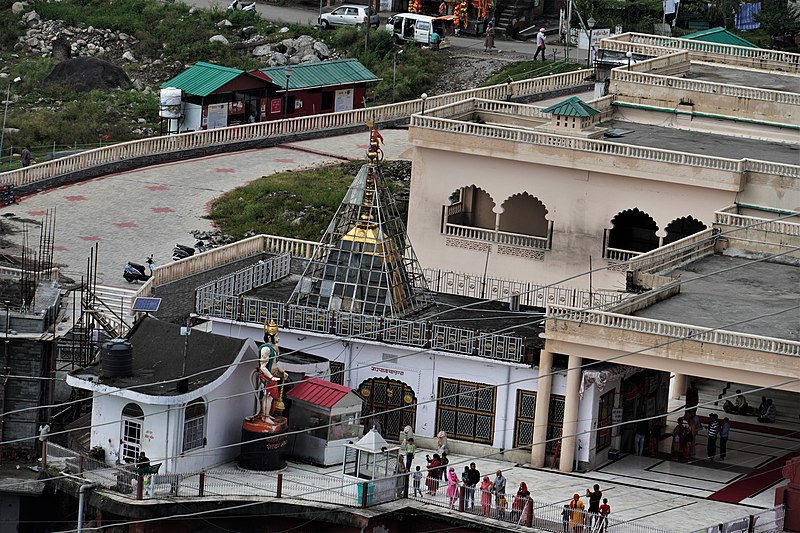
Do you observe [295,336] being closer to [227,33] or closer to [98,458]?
[98,458]

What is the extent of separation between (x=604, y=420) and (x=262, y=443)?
933 cm

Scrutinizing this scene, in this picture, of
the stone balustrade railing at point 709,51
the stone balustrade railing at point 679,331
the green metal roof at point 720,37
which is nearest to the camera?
the stone balustrade railing at point 679,331

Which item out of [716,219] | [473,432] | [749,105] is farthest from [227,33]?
[473,432]

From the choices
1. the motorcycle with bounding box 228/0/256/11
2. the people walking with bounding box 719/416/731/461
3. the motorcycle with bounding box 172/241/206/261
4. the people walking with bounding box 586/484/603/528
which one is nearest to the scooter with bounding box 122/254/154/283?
the motorcycle with bounding box 172/241/206/261

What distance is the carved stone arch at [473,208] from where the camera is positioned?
8175 centimetres

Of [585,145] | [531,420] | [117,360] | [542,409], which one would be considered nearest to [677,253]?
[585,145]

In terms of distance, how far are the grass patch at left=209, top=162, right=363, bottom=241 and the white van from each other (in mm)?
28258

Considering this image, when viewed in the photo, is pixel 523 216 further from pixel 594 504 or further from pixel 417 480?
pixel 594 504

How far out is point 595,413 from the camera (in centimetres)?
6288

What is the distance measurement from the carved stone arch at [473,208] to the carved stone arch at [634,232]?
15.0 feet

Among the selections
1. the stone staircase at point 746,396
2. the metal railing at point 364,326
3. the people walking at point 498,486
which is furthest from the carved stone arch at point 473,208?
the people walking at point 498,486

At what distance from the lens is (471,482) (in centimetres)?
6053

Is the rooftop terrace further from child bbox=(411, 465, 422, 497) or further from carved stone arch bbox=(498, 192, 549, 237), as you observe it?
carved stone arch bbox=(498, 192, 549, 237)

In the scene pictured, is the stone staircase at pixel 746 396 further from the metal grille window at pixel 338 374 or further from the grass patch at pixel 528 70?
the grass patch at pixel 528 70
